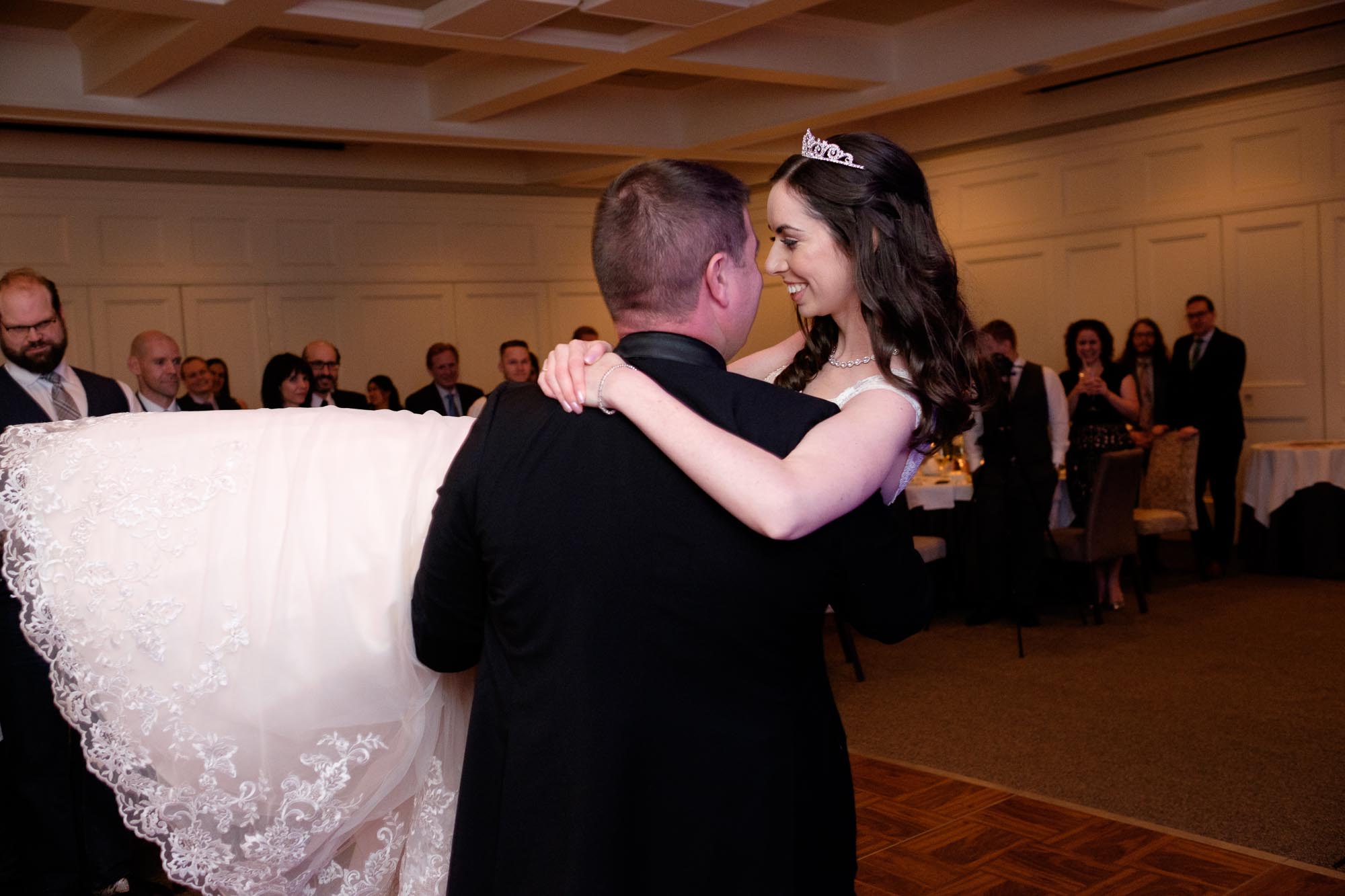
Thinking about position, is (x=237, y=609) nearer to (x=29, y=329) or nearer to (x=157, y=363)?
(x=29, y=329)

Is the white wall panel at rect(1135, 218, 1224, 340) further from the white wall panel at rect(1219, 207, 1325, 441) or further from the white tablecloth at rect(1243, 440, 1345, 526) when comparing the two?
the white tablecloth at rect(1243, 440, 1345, 526)

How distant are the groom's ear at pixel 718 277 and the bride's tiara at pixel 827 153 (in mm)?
Answer: 545

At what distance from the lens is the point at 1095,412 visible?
730 centimetres

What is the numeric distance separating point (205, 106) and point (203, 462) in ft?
22.1

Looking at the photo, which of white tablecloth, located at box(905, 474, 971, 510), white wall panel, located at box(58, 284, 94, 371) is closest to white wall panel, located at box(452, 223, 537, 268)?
white wall panel, located at box(58, 284, 94, 371)

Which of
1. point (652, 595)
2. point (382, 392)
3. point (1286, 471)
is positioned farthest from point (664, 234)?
point (382, 392)

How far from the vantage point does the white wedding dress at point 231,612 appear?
160cm

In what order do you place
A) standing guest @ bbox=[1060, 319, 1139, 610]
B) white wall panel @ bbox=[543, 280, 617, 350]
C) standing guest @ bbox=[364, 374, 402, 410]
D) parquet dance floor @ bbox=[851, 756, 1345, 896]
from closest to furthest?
1. parquet dance floor @ bbox=[851, 756, 1345, 896]
2. standing guest @ bbox=[1060, 319, 1139, 610]
3. standing guest @ bbox=[364, 374, 402, 410]
4. white wall panel @ bbox=[543, 280, 617, 350]

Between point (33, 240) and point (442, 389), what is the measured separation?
3050mm

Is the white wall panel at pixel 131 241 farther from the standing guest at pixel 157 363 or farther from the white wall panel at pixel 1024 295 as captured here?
the white wall panel at pixel 1024 295

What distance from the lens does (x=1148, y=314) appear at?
866 centimetres

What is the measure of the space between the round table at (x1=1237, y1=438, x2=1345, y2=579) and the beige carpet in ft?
1.67

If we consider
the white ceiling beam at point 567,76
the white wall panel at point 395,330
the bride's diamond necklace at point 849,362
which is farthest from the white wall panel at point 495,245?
the bride's diamond necklace at point 849,362

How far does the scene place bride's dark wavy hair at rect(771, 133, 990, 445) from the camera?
183cm
